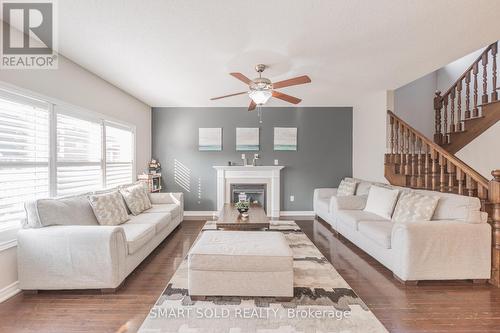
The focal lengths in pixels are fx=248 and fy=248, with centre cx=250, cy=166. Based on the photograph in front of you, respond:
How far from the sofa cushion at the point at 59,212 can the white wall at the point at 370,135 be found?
498 cm

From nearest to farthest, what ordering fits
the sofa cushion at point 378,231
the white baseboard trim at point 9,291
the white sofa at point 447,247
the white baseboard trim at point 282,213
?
the white baseboard trim at point 9,291 < the white sofa at point 447,247 < the sofa cushion at point 378,231 < the white baseboard trim at point 282,213

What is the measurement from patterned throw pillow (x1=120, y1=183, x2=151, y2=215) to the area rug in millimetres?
1730

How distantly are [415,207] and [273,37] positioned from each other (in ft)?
8.81

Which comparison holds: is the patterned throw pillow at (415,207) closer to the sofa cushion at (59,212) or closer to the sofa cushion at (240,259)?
the sofa cushion at (240,259)

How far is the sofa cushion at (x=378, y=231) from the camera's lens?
9.72ft

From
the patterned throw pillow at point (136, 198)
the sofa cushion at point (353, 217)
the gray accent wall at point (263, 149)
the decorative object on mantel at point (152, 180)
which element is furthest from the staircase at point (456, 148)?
the decorative object on mantel at point (152, 180)

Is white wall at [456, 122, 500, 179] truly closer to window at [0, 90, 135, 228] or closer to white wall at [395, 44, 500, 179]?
white wall at [395, 44, 500, 179]

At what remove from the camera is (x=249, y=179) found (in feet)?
19.4

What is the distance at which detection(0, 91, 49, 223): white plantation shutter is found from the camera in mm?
2451

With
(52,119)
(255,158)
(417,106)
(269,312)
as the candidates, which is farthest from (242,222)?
(417,106)

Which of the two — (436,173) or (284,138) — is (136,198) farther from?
(436,173)

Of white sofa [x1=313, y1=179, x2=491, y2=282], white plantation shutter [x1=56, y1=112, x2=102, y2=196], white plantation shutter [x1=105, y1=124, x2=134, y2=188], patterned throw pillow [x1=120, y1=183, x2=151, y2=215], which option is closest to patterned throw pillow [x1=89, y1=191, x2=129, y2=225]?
patterned throw pillow [x1=120, y1=183, x2=151, y2=215]

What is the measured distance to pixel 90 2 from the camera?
2.11m

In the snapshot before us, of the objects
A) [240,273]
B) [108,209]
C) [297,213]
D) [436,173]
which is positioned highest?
[436,173]
